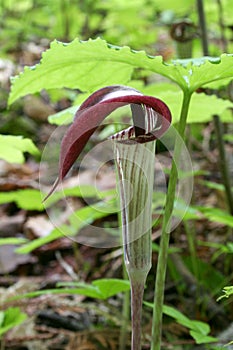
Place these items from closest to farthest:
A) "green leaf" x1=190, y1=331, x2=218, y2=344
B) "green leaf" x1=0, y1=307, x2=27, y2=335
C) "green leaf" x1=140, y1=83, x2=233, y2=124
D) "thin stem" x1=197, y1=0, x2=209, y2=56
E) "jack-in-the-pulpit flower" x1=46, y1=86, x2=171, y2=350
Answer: "jack-in-the-pulpit flower" x1=46, y1=86, x2=171, y2=350 → "green leaf" x1=190, y1=331, x2=218, y2=344 → "green leaf" x1=140, y1=83, x2=233, y2=124 → "green leaf" x1=0, y1=307, x2=27, y2=335 → "thin stem" x1=197, y1=0, x2=209, y2=56

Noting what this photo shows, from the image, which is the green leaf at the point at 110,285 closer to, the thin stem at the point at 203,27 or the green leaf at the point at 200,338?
the green leaf at the point at 200,338

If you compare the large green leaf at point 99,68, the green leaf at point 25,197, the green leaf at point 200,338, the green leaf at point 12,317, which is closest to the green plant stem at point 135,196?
the large green leaf at point 99,68

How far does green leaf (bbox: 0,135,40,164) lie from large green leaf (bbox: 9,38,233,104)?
0.10m

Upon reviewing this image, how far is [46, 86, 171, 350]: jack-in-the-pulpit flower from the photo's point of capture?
1.82 feet

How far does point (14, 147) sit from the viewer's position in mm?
951

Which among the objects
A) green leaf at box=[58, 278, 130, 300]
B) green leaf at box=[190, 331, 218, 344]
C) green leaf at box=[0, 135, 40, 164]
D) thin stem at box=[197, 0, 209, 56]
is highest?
thin stem at box=[197, 0, 209, 56]

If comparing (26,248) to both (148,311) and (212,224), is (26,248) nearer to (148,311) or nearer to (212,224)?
(148,311)

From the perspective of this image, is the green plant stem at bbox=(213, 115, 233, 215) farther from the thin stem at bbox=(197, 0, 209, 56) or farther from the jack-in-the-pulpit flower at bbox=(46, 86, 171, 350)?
the jack-in-the-pulpit flower at bbox=(46, 86, 171, 350)

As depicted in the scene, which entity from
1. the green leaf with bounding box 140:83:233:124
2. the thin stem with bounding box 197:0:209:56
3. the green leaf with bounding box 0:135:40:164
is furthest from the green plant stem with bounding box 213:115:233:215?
the green leaf with bounding box 0:135:40:164

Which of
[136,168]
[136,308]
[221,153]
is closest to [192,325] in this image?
[136,308]

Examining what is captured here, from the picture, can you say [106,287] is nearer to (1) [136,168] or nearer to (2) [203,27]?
(1) [136,168]

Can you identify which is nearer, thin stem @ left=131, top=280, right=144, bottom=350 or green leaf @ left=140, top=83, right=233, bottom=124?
thin stem @ left=131, top=280, right=144, bottom=350

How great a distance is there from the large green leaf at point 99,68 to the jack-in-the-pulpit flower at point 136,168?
8 cm

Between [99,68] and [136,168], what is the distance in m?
0.20
